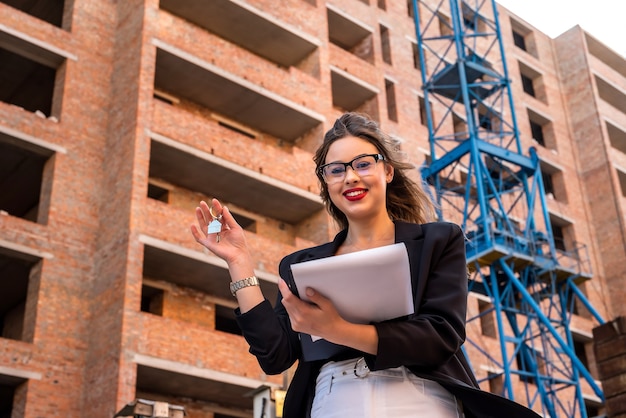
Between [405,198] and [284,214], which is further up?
[284,214]

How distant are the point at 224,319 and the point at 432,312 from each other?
21877mm

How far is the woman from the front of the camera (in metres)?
2.62

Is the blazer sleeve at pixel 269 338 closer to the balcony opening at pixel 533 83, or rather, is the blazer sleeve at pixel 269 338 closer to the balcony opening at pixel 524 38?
the balcony opening at pixel 533 83

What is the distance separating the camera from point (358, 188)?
124 inches

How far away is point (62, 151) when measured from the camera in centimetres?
2112

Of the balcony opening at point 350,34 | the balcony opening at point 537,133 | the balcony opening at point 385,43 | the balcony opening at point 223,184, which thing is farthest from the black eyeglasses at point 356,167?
the balcony opening at point 537,133

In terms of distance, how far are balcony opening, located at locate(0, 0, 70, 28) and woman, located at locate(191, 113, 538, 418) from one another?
924 inches

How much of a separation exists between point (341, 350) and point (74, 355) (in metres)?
17.7

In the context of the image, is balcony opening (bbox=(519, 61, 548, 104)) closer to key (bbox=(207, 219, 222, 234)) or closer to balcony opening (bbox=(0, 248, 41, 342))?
balcony opening (bbox=(0, 248, 41, 342))

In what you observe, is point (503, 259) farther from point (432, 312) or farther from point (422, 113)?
point (432, 312)

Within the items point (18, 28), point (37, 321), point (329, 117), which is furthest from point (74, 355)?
point (329, 117)

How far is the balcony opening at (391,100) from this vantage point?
104 ft

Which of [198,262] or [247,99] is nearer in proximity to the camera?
[198,262]

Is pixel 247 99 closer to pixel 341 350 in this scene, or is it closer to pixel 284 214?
pixel 284 214
